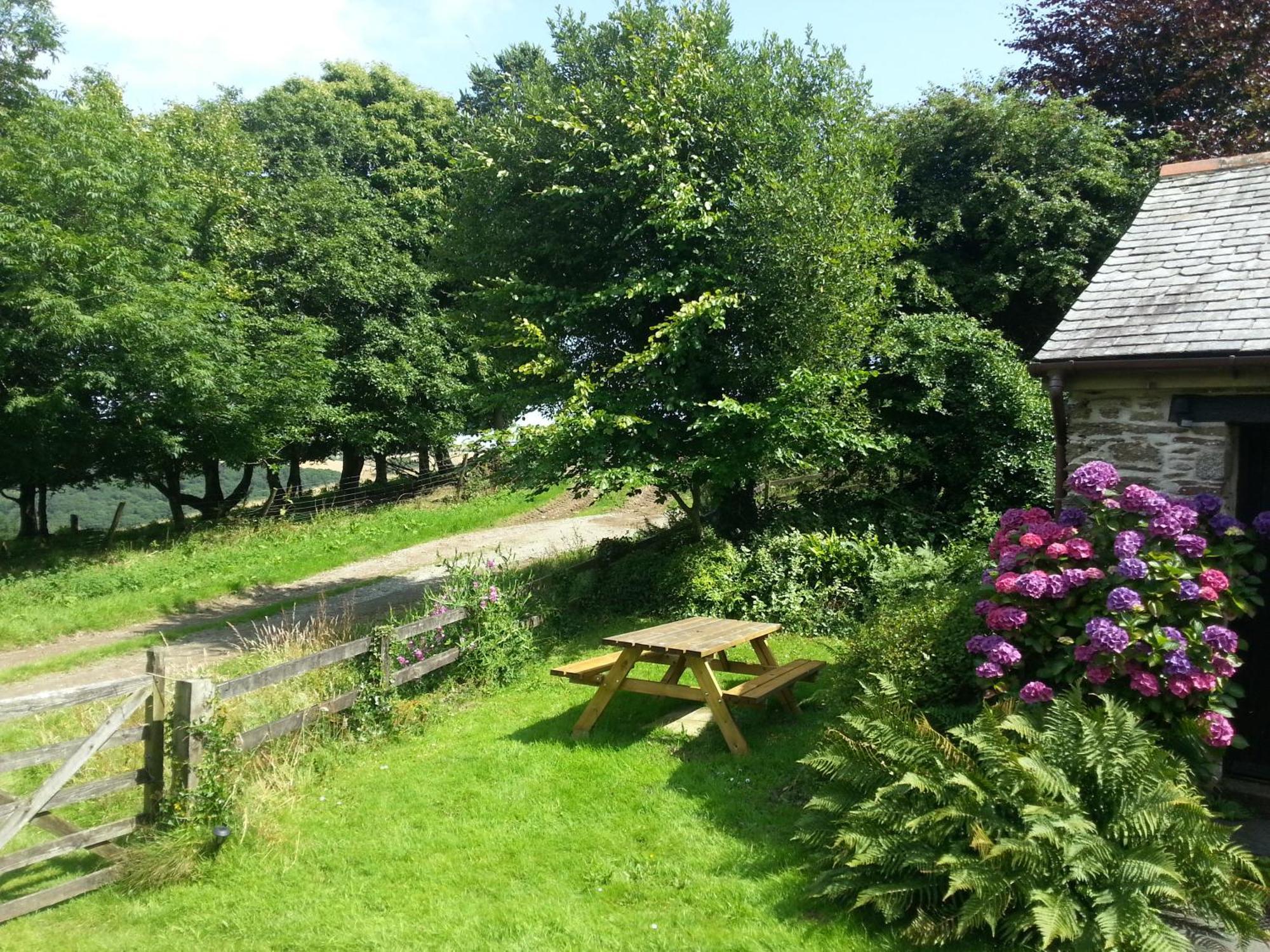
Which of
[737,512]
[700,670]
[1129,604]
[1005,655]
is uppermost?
[1129,604]

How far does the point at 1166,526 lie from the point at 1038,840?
2410 millimetres

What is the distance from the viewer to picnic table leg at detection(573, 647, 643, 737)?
24.2ft

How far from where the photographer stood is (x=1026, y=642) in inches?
226

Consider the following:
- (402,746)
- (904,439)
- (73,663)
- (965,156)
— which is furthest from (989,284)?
(73,663)

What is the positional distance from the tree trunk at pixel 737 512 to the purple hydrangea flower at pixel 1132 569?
7.95 m

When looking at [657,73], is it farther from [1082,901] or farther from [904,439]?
[1082,901]

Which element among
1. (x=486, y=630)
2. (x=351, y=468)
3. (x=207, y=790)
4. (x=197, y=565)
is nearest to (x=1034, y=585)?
(x=207, y=790)

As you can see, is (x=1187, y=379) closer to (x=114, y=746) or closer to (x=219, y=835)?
(x=219, y=835)

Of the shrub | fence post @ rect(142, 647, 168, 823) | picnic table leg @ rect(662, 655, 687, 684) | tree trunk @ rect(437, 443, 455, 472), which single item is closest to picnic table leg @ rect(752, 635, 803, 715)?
picnic table leg @ rect(662, 655, 687, 684)

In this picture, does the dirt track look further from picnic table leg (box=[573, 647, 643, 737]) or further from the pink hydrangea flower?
the pink hydrangea flower

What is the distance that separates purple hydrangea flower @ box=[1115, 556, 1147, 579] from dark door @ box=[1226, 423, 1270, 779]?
1521 mm

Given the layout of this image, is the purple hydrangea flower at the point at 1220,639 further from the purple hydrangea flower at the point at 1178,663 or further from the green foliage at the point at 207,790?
the green foliage at the point at 207,790

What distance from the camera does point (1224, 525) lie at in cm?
583

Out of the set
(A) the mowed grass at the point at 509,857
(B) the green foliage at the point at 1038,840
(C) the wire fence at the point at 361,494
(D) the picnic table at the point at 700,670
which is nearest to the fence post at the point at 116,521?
(C) the wire fence at the point at 361,494
